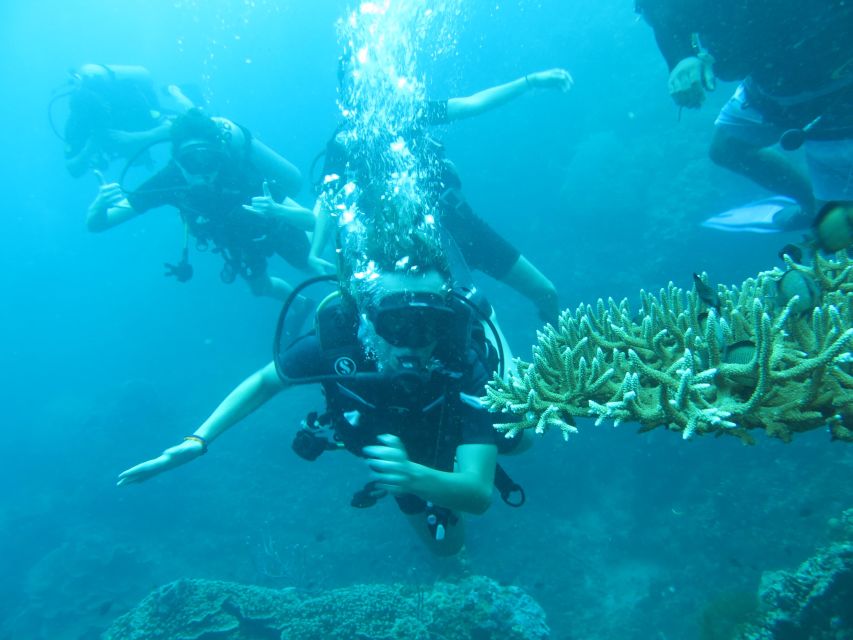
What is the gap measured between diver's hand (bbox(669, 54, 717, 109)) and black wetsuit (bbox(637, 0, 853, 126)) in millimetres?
293

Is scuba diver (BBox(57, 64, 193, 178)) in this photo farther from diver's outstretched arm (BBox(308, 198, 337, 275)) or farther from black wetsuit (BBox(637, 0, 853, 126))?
black wetsuit (BBox(637, 0, 853, 126))

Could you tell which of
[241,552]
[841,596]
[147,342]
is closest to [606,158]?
[841,596]

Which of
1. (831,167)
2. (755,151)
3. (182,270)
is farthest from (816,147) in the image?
(182,270)

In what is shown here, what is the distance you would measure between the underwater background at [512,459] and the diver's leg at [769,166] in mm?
5200

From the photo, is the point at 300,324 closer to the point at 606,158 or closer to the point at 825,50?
the point at 825,50

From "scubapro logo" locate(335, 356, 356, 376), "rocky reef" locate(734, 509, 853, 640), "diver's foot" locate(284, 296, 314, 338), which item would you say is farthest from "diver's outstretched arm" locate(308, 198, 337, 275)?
"rocky reef" locate(734, 509, 853, 640)

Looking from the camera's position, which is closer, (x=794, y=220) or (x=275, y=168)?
(x=794, y=220)

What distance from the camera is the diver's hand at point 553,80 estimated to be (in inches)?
247

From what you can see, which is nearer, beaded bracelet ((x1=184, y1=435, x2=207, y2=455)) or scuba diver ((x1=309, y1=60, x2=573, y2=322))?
beaded bracelet ((x1=184, y1=435, x2=207, y2=455))

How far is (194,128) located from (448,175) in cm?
407

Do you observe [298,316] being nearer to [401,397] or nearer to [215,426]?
[215,426]

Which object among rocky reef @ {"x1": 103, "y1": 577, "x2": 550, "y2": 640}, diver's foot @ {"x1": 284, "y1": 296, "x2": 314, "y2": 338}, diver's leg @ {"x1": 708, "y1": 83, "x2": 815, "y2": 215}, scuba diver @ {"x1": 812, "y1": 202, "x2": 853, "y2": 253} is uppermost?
diver's foot @ {"x1": 284, "y1": 296, "x2": 314, "y2": 338}

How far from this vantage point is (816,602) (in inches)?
174

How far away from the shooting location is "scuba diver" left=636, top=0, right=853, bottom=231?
11.8 ft
